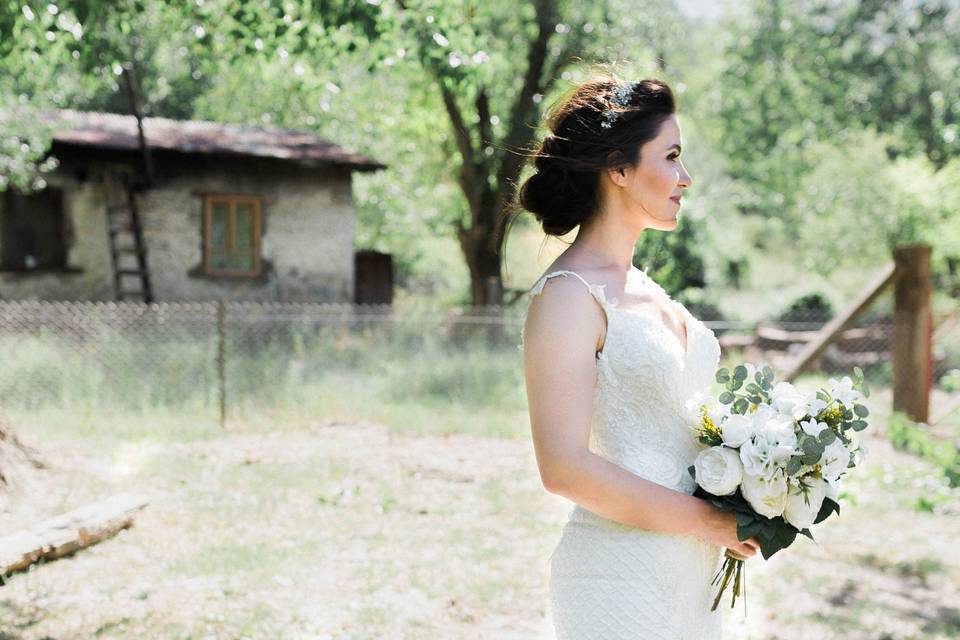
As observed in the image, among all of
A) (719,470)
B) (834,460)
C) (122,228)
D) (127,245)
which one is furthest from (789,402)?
(127,245)

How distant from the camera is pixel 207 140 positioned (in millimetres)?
15992

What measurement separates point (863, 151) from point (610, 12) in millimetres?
7813

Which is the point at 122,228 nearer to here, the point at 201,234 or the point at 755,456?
the point at 201,234

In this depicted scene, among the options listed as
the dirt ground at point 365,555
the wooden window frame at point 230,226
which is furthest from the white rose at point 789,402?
the wooden window frame at point 230,226

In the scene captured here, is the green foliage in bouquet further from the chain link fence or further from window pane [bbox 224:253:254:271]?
window pane [bbox 224:253:254:271]

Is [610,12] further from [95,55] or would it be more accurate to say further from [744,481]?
[744,481]

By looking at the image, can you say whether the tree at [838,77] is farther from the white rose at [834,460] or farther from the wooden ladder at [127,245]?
the white rose at [834,460]

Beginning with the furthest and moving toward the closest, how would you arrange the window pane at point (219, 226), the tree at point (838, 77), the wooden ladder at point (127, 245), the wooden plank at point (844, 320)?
the tree at point (838, 77) → the window pane at point (219, 226) → the wooden ladder at point (127, 245) → the wooden plank at point (844, 320)

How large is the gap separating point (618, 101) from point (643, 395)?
0.66 metres

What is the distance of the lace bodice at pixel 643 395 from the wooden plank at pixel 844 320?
749 cm

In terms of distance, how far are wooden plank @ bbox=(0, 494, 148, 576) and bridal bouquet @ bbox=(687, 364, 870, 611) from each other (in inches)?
175

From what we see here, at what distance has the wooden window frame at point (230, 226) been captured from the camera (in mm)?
15953

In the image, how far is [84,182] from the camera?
15352 millimetres

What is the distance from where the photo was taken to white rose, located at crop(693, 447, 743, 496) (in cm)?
191
